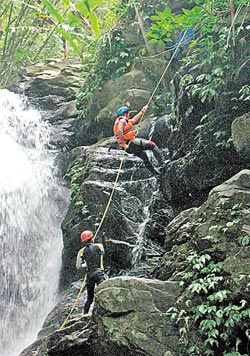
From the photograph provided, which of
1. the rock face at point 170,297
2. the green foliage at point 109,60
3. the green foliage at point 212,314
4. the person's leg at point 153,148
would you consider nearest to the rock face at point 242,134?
the rock face at point 170,297

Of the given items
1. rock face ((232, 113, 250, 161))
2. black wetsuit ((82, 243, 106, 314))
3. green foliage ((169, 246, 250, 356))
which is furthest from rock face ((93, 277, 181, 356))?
rock face ((232, 113, 250, 161))

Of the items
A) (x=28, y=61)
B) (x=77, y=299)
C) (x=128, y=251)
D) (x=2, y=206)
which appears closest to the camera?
(x=77, y=299)

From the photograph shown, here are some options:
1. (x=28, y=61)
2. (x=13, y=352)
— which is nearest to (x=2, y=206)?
(x=13, y=352)

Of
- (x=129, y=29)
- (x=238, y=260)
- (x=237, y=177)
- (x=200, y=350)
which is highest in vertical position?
(x=129, y=29)

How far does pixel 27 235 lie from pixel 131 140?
353cm

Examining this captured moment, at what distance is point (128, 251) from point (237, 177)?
10.2ft

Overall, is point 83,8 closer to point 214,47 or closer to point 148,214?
point 214,47

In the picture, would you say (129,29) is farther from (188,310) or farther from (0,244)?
(188,310)

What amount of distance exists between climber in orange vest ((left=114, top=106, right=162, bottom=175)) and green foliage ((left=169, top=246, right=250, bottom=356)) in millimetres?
4276

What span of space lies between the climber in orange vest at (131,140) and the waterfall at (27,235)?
2.88 m

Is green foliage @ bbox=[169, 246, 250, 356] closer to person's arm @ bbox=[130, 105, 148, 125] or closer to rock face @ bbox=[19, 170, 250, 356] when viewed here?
rock face @ bbox=[19, 170, 250, 356]

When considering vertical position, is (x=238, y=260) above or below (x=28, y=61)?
below

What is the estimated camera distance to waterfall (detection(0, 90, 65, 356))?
8.90 metres

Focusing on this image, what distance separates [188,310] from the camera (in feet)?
15.0
